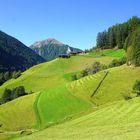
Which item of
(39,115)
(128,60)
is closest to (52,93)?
(39,115)

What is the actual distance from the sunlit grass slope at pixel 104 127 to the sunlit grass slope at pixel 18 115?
32.5m

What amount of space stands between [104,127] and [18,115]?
64.5 metres

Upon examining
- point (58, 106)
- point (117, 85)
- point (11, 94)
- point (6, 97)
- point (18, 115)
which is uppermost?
point (117, 85)

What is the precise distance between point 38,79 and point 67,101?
78928 mm

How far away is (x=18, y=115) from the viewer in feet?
369

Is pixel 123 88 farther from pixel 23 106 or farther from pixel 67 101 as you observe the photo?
pixel 23 106

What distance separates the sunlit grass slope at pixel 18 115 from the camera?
102750 mm

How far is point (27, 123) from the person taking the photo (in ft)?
342

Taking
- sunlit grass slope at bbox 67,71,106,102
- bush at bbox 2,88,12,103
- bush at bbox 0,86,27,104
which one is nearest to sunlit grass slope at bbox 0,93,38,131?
sunlit grass slope at bbox 67,71,106,102

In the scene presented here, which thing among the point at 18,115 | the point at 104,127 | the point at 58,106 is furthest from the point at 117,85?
the point at 104,127

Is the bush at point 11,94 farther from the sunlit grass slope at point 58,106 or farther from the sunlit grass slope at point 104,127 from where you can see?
the sunlit grass slope at point 104,127

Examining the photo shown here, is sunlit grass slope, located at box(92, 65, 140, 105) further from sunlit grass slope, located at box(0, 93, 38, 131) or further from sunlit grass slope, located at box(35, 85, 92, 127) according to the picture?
sunlit grass slope, located at box(0, 93, 38, 131)

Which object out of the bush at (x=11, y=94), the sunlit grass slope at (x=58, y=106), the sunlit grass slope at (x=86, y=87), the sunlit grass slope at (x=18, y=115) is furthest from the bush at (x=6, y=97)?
the sunlit grass slope at (x=86, y=87)

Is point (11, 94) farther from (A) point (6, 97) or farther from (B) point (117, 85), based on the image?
(B) point (117, 85)
